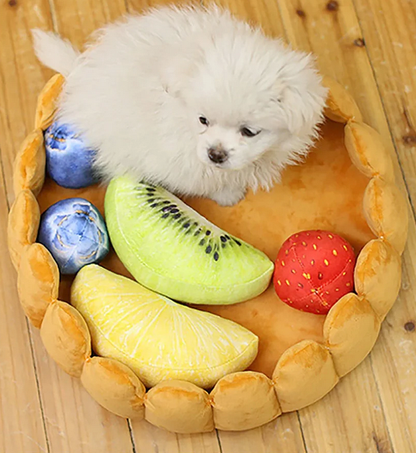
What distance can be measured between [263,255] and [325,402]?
1.39ft

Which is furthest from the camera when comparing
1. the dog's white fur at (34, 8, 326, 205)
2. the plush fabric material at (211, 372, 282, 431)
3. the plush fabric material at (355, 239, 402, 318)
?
the plush fabric material at (355, 239, 402, 318)

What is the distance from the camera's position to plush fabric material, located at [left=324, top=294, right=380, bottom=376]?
1.52m

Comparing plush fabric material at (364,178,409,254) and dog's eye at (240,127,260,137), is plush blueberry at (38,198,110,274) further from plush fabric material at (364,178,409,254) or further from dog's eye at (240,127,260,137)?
plush fabric material at (364,178,409,254)

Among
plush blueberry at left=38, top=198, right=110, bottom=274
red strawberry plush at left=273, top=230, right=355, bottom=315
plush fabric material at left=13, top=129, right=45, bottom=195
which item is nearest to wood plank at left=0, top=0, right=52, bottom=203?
plush fabric material at left=13, top=129, right=45, bottom=195

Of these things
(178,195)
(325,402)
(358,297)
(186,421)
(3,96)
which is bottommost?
(325,402)

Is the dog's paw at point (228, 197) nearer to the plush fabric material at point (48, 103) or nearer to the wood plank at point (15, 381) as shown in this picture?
the plush fabric material at point (48, 103)

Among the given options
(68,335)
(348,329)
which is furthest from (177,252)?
(348,329)

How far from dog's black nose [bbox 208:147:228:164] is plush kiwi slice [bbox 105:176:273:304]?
0.87 ft

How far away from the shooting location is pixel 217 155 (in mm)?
1412

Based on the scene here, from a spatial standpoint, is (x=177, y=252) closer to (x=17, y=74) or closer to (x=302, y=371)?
(x=302, y=371)

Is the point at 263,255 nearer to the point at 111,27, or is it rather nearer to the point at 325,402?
the point at 325,402

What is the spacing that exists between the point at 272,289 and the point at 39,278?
61cm

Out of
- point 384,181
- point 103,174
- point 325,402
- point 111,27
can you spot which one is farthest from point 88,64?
point 325,402

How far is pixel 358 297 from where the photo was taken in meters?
1.57
